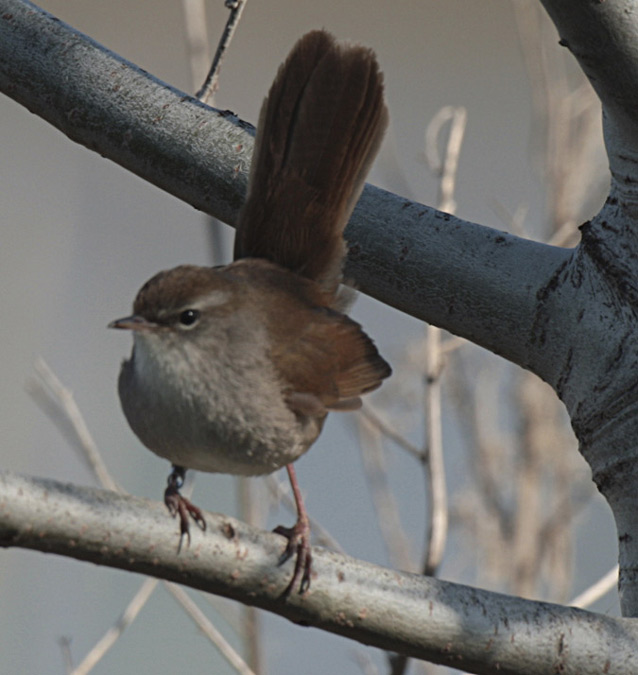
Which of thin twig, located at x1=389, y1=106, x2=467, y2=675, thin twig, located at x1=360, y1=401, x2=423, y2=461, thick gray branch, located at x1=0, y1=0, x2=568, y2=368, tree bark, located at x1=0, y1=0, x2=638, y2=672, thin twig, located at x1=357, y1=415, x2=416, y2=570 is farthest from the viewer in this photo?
thin twig, located at x1=357, y1=415, x2=416, y2=570

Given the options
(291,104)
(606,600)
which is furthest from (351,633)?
(606,600)

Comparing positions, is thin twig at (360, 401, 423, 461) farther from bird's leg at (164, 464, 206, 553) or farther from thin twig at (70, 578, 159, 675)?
bird's leg at (164, 464, 206, 553)

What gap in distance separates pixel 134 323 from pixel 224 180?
1.62 feet

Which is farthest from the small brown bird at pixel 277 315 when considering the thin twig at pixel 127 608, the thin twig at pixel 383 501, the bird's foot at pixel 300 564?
the thin twig at pixel 383 501

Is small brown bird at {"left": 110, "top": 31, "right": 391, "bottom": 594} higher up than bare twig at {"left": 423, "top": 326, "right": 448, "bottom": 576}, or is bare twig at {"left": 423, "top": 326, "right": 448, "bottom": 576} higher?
small brown bird at {"left": 110, "top": 31, "right": 391, "bottom": 594}

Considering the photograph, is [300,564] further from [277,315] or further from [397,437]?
[397,437]

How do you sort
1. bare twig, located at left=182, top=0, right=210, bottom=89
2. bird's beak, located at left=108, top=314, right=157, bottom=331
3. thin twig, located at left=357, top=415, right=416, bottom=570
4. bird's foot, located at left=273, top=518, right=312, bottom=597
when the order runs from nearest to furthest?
bird's foot, located at left=273, top=518, right=312, bottom=597 < bird's beak, located at left=108, top=314, right=157, bottom=331 < bare twig, located at left=182, top=0, right=210, bottom=89 < thin twig, located at left=357, top=415, right=416, bottom=570

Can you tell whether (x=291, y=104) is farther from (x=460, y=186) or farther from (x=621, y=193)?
(x=460, y=186)

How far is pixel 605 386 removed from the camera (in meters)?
1.82

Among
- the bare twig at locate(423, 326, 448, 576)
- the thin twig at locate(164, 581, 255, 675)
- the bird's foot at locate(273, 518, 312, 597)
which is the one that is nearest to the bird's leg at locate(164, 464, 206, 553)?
the bird's foot at locate(273, 518, 312, 597)

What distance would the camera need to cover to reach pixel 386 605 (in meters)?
1.42

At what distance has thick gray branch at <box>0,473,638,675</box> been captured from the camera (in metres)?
1.30

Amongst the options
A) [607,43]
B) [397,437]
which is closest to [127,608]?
[397,437]

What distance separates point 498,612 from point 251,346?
693 millimetres
